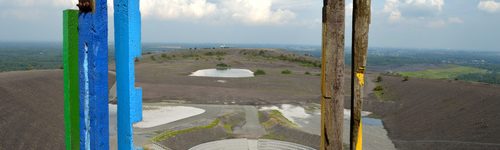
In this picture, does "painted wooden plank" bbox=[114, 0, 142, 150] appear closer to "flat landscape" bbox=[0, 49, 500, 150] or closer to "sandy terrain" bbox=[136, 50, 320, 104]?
"flat landscape" bbox=[0, 49, 500, 150]

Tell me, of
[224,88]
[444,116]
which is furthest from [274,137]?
[224,88]

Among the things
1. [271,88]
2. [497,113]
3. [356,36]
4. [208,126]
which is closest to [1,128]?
[208,126]

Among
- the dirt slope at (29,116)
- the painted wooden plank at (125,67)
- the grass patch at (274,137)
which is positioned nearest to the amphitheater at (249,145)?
the grass patch at (274,137)

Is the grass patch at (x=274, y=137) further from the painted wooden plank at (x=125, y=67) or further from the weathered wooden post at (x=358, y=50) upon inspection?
the painted wooden plank at (x=125, y=67)

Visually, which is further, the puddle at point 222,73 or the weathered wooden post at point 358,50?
the puddle at point 222,73

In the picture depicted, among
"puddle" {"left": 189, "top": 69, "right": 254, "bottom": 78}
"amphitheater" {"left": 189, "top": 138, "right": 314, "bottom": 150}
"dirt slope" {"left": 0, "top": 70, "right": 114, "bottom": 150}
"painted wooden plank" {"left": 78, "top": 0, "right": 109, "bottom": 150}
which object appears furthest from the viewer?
"puddle" {"left": 189, "top": 69, "right": 254, "bottom": 78}

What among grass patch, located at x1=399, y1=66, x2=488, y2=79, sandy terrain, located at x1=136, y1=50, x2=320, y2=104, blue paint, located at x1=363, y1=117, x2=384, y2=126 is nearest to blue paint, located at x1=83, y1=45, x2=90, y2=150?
blue paint, located at x1=363, y1=117, x2=384, y2=126
